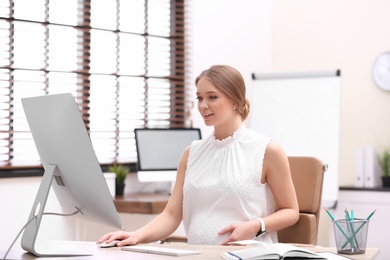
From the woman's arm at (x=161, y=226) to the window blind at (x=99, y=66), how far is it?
197 cm

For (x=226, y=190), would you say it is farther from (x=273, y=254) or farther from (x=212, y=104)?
(x=273, y=254)

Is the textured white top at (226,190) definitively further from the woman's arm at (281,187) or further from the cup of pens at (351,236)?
the cup of pens at (351,236)

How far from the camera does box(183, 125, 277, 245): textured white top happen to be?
248 cm

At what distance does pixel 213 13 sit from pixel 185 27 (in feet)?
0.81

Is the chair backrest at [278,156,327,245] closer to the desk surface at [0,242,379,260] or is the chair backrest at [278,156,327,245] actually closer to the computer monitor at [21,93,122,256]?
the desk surface at [0,242,379,260]

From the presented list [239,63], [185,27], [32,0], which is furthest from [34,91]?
[239,63]

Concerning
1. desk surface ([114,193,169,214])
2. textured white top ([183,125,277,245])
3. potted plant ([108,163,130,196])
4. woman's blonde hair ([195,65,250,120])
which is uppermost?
woman's blonde hair ([195,65,250,120])

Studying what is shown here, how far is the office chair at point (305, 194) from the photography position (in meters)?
2.64

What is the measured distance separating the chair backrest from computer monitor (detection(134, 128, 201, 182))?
80.9 inches

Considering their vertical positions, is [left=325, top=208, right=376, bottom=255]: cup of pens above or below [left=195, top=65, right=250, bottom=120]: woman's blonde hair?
below

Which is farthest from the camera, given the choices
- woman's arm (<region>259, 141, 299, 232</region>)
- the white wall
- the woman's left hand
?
the white wall

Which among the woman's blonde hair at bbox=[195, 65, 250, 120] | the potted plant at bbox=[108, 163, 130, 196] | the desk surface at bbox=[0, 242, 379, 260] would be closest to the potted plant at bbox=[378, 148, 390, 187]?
the potted plant at bbox=[108, 163, 130, 196]

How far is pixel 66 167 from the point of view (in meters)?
2.08

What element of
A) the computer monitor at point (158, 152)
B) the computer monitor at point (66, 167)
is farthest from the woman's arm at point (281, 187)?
the computer monitor at point (158, 152)
